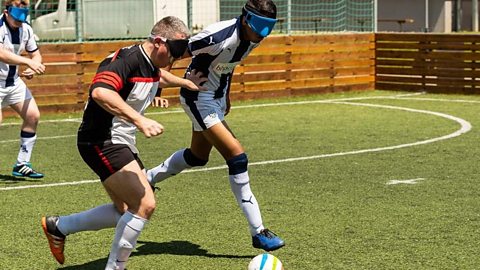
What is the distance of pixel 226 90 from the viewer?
8.46m

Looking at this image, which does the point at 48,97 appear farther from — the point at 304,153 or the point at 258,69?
the point at 304,153

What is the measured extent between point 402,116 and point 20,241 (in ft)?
34.0

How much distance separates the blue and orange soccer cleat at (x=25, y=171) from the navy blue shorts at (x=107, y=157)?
4820 mm

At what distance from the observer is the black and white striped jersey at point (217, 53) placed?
8070 mm

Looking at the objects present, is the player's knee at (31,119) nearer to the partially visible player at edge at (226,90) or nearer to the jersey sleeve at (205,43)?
the partially visible player at edge at (226,90)

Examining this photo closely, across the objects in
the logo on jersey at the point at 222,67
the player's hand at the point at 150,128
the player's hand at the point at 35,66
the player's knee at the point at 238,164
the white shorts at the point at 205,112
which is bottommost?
the player's knee at the point at 238,164

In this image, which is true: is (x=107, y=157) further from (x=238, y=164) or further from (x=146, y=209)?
(x=238, y=164)

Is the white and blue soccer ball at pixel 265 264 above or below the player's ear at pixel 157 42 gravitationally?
below

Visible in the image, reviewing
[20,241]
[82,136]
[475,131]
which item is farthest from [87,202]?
[475,131]

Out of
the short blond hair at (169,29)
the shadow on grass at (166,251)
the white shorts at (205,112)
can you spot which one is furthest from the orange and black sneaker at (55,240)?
the short blond hair at (169,29)

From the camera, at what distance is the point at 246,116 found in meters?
17.9

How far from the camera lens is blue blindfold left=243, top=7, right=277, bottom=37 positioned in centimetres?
779

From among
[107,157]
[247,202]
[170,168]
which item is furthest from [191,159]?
[107,157]

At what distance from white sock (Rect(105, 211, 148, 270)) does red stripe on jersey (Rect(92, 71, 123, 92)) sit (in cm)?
84
